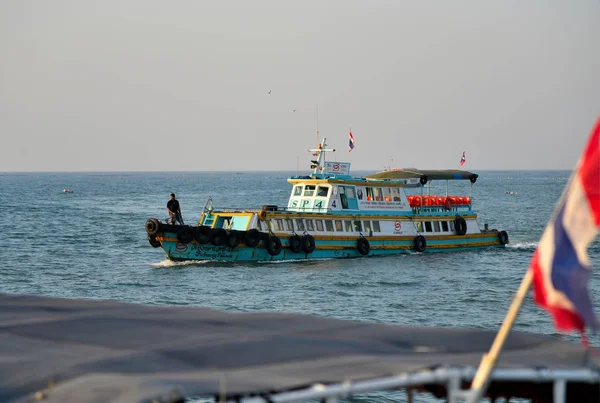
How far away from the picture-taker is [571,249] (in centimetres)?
548

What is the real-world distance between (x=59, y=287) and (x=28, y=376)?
24.1 meters

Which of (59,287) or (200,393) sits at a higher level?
(200,393)

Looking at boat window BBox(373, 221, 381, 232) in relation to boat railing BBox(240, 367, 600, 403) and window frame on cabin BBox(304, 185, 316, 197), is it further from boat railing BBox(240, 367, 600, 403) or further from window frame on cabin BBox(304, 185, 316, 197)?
boat railing BBox(240, 367, 600, 403)

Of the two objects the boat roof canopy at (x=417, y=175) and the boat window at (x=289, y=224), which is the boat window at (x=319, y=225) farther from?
the boat roof canopy at (x=417, y=175)

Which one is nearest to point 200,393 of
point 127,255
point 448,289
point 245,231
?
point 448,289

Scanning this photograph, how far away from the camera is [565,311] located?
5.30 meters

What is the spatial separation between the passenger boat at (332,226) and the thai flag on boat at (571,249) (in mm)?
26428

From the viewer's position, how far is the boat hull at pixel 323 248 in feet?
107

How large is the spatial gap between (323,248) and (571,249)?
95.9ft

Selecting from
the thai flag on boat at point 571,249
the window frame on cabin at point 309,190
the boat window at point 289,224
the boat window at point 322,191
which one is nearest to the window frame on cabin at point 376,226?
the boat window at point 322,191

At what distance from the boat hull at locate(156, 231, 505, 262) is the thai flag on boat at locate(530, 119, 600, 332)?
27196 millimetres

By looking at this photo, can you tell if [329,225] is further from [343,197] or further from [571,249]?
[571,249]

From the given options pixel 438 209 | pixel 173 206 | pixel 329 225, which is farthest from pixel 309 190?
pixel 438 209

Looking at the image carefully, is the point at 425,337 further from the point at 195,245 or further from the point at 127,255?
the point at 127,255
